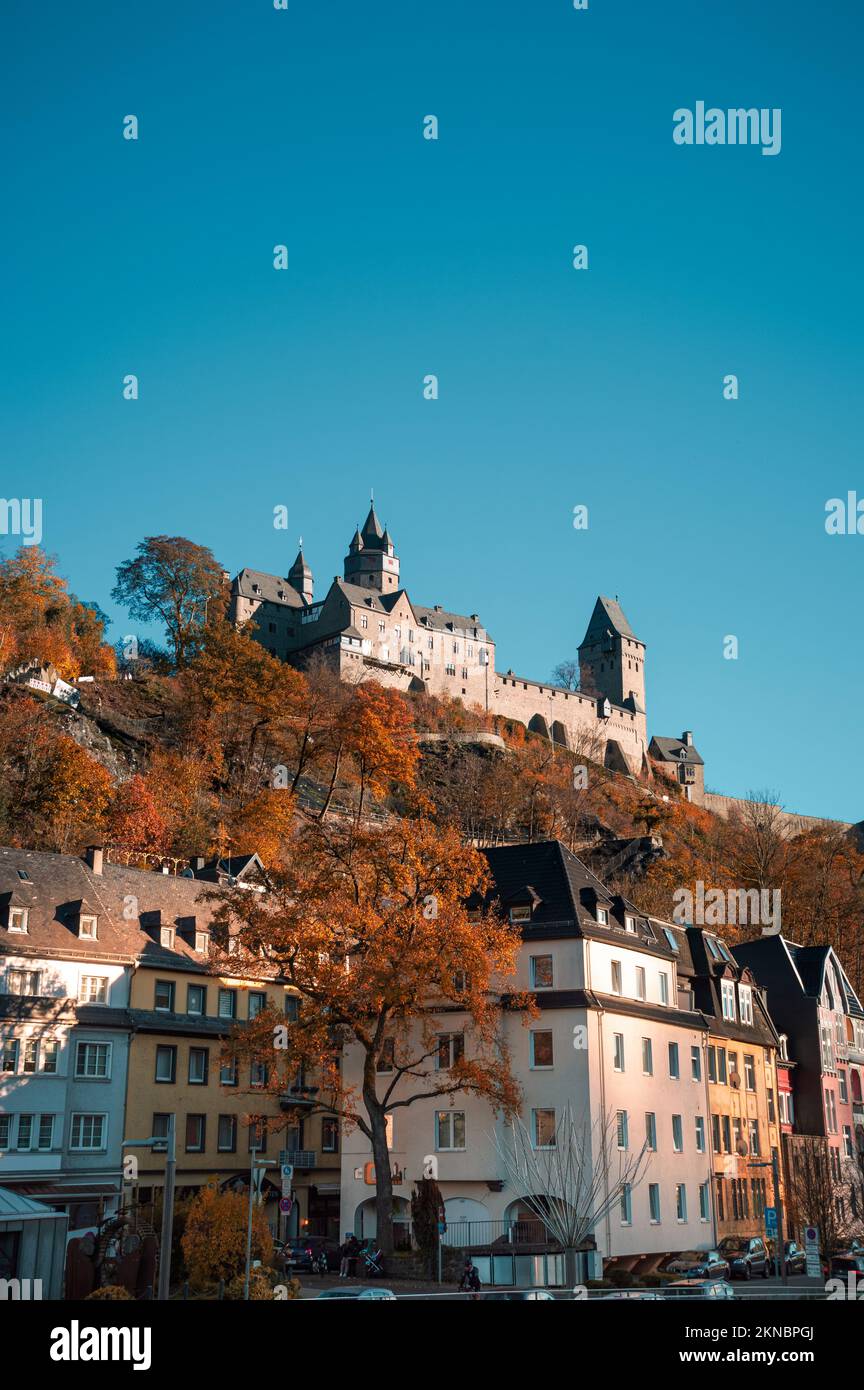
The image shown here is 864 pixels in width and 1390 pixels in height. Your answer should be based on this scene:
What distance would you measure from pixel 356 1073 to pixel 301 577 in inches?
5292

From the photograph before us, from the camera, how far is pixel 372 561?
184 m

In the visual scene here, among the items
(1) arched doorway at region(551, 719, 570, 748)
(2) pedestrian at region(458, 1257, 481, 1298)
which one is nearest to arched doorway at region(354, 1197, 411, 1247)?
(2) pedestrian at region(458, 1257, 481, 1298)

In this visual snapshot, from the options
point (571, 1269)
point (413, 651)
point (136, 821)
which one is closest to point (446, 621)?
point (413, 651)

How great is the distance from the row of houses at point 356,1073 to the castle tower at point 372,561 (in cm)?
12603

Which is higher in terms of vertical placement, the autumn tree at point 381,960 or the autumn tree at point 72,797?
the autumn tree at point 72,797

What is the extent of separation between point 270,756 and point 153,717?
27.8 ft

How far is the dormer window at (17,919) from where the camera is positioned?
160 feet

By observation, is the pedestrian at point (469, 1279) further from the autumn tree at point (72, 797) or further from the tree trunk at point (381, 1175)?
the autumn tree at point (72, 797)

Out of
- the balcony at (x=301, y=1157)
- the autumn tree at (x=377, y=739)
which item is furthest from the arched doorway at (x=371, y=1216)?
the autumn tree at (x=377, y=739)

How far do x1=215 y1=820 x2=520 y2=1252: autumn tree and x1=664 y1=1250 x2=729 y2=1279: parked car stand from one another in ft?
24.0

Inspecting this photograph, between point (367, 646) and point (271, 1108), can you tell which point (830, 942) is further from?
point (367, 646)

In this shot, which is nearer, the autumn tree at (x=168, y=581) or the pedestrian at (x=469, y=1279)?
the pedestrian at (x=469, y=1279)
